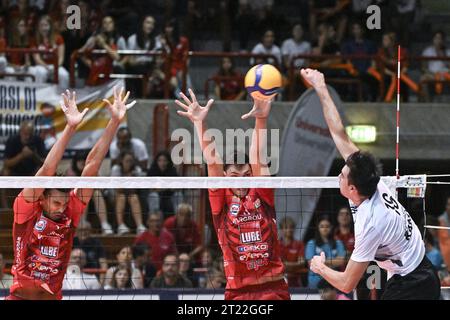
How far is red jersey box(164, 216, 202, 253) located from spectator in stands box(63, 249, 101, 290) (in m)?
1.73

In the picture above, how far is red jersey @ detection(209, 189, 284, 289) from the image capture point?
9.38 meters

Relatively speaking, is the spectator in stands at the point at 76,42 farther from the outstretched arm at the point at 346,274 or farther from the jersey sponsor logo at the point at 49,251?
the outstretched arm at the point at 346,274

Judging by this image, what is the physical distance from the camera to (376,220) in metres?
7.77

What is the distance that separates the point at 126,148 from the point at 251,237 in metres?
7.42

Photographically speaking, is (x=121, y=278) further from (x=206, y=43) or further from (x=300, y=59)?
(x=206, y=43)

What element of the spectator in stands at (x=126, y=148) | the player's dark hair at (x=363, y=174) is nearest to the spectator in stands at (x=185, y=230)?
the spectator in stands at (x=126, y=148)

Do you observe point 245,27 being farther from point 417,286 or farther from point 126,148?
point 417,286

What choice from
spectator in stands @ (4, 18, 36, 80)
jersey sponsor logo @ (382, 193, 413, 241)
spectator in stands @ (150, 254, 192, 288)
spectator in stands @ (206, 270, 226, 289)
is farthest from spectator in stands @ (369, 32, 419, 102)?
jersey sponsor logo @ (382, 193, 413, 241)

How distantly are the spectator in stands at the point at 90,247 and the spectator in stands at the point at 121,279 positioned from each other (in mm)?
475

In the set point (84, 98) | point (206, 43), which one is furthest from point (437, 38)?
point (84, 98)

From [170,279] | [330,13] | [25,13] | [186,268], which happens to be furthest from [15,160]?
[330,13]

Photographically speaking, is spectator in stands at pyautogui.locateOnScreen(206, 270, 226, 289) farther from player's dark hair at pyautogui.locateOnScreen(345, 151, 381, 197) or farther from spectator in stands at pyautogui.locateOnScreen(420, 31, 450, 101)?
spectator in stands at pyautogui.locateOnScreen(420, 31, 450, 101)

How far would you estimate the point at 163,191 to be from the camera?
15.9 meters
